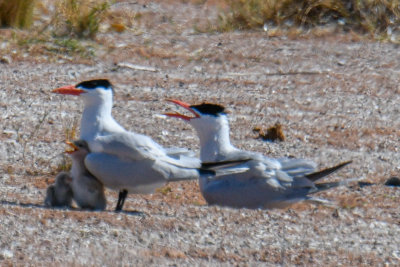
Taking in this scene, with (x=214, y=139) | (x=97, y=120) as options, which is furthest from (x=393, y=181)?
(x=97, y=120)

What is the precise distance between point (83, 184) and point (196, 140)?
2124 mm

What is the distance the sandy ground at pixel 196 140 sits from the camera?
202 inches

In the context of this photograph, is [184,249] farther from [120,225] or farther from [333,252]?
[333,252]

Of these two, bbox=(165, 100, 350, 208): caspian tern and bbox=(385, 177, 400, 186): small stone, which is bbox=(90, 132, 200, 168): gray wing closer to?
bbox=(165, 100, 350, 208): caspian tern

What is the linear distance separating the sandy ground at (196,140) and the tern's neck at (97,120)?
0.49 metres

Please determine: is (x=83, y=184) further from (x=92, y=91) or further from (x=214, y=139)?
(x=214, y=139)

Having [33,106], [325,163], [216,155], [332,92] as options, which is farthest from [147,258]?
[332,92]

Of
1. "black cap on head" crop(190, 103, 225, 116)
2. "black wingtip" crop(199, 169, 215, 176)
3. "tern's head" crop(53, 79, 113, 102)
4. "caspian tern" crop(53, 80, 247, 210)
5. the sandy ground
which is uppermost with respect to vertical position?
"tern's head" crop(53, 79, 113, 102)

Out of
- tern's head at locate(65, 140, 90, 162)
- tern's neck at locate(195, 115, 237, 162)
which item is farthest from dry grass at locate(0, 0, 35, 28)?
tern's head at locate(65, 140, 90, 162)

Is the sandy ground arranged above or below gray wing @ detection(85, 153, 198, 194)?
below

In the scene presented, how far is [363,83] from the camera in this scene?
33.3ft

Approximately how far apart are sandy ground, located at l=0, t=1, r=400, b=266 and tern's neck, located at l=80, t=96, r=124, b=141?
1.62ft

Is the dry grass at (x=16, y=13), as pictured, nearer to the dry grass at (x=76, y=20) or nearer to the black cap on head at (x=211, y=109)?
the dry grass at (x=76, y=20)

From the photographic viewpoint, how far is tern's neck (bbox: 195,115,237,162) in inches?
264
